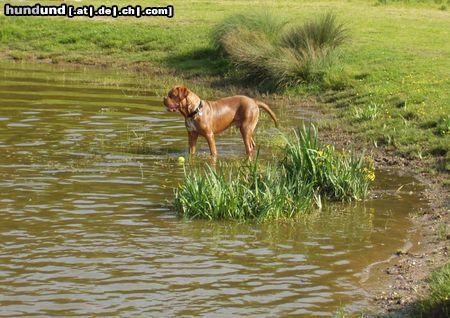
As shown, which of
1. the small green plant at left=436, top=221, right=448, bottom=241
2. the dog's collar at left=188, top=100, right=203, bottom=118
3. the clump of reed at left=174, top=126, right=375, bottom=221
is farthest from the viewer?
the dog's collar at left=188, top=100, right=203, bottom=118

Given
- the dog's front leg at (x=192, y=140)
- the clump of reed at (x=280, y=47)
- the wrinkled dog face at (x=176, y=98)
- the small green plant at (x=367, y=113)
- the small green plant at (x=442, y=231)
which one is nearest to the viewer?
the small green plant at (x=442, y=231)

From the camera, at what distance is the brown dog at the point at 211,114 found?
15.7 metres

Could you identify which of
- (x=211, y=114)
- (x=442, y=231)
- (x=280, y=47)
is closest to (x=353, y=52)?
(x=280, y=47)

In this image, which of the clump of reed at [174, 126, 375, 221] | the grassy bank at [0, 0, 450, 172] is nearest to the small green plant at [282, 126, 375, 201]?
the clump of reed at [174, 126, 375, 221]

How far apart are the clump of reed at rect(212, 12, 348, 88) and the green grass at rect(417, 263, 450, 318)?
→ 608 inches

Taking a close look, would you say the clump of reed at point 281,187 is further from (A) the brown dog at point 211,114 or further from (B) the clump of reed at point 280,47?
(B) the clump of reed at point 280,47

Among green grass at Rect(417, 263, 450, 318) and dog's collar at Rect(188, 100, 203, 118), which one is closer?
green grass at Rect(417, 263, 450, 318)

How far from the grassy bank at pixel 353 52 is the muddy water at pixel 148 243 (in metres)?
2.91

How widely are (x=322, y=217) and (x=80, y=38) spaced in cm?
2285

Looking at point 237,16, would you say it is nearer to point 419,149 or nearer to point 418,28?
point 418,28

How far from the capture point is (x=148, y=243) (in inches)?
425

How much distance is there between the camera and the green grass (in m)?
8.05

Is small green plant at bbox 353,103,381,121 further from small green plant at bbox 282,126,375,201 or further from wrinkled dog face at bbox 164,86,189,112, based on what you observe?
small green plant at bbox 282,126,375,201

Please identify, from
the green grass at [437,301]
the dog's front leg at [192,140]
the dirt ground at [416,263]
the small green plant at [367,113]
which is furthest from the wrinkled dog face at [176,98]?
the green grass at [437,301]
